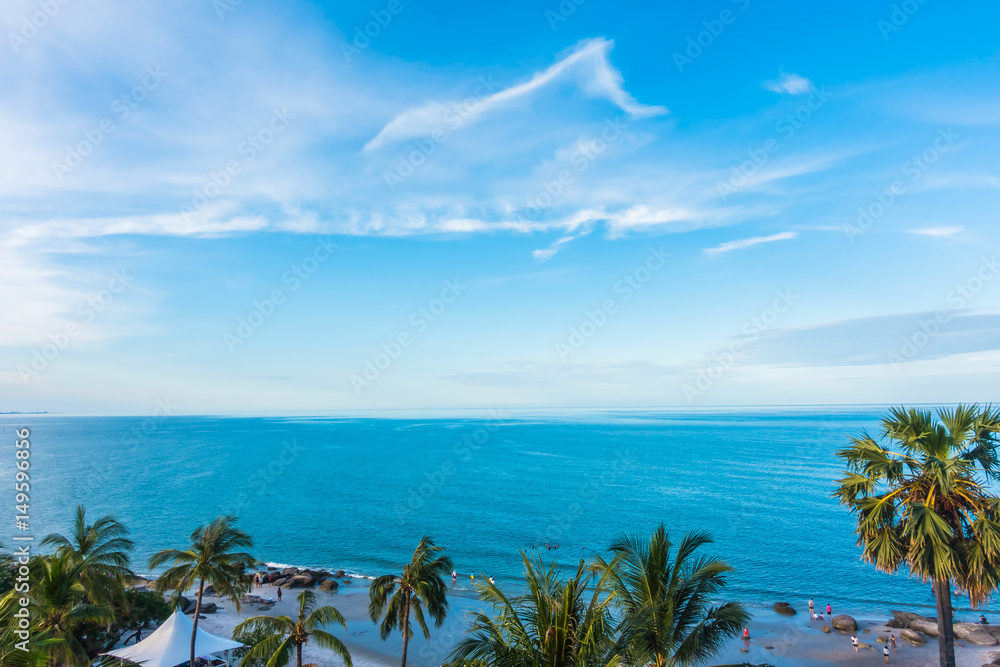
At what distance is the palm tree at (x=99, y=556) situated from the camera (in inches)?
847

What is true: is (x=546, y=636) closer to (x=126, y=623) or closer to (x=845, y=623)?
(x=126, y=623)

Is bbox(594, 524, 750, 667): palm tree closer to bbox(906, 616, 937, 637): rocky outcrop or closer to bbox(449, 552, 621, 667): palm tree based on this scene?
bbox(449, 552, 621, 667): palm tree

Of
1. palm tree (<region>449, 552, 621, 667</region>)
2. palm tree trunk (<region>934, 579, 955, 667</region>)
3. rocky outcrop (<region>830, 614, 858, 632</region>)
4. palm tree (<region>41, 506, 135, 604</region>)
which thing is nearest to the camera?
palm tree (<region>449, 552, 621, 667</region>)

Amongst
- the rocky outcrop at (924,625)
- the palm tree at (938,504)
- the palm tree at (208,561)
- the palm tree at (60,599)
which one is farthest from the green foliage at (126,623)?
the rocky outcrop at (924,625)

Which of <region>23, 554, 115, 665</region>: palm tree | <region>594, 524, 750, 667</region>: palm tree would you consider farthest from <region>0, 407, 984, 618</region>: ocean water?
<region>23, 554, 115, 665</region>: palm tree

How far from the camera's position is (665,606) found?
11016 mm

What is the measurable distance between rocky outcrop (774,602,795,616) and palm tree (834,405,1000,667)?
32520 mm

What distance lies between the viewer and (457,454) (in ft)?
470

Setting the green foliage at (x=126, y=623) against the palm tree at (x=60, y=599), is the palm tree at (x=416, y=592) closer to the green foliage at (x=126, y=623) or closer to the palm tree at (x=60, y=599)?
the palm tree at (x=60, y=599)

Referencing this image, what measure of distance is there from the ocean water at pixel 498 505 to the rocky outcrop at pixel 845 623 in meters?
5.11

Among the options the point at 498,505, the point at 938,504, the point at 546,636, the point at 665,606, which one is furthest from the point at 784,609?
the point at 498,505

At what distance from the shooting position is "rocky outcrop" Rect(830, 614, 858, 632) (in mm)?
37062

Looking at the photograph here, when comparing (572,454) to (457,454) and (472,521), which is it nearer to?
(457,454)

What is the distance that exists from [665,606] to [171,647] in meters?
26.3
